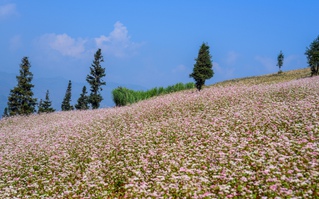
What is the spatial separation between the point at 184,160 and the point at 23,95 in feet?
135

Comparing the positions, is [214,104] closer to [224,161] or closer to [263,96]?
[263,96]

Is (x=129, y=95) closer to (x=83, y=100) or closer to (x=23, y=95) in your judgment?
(x=23, y=95)

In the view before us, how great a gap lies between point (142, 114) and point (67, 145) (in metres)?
6.57

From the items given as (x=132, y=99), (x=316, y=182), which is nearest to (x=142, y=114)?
(x=316, y=182)

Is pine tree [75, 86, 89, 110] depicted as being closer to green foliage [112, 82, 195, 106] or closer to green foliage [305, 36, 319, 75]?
green foliage [112, 82, 195, 106]

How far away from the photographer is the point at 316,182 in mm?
6676

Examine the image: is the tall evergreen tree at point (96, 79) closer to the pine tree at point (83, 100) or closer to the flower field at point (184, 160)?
the pine tree at point (83, 100)

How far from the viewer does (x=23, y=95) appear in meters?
44.8

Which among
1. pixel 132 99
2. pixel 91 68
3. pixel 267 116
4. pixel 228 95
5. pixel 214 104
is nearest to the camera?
pixel 267 116

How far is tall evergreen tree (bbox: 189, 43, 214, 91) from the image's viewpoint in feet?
120

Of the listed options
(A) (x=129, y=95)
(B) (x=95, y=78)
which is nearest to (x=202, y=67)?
(A) (x=129, y=95)

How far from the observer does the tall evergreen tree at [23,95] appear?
145 ft

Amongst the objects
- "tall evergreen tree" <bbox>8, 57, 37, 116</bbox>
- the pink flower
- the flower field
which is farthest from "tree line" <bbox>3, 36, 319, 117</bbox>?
the pink flower

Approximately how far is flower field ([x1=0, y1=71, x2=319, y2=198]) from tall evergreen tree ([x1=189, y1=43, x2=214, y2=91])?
19.1 metres
